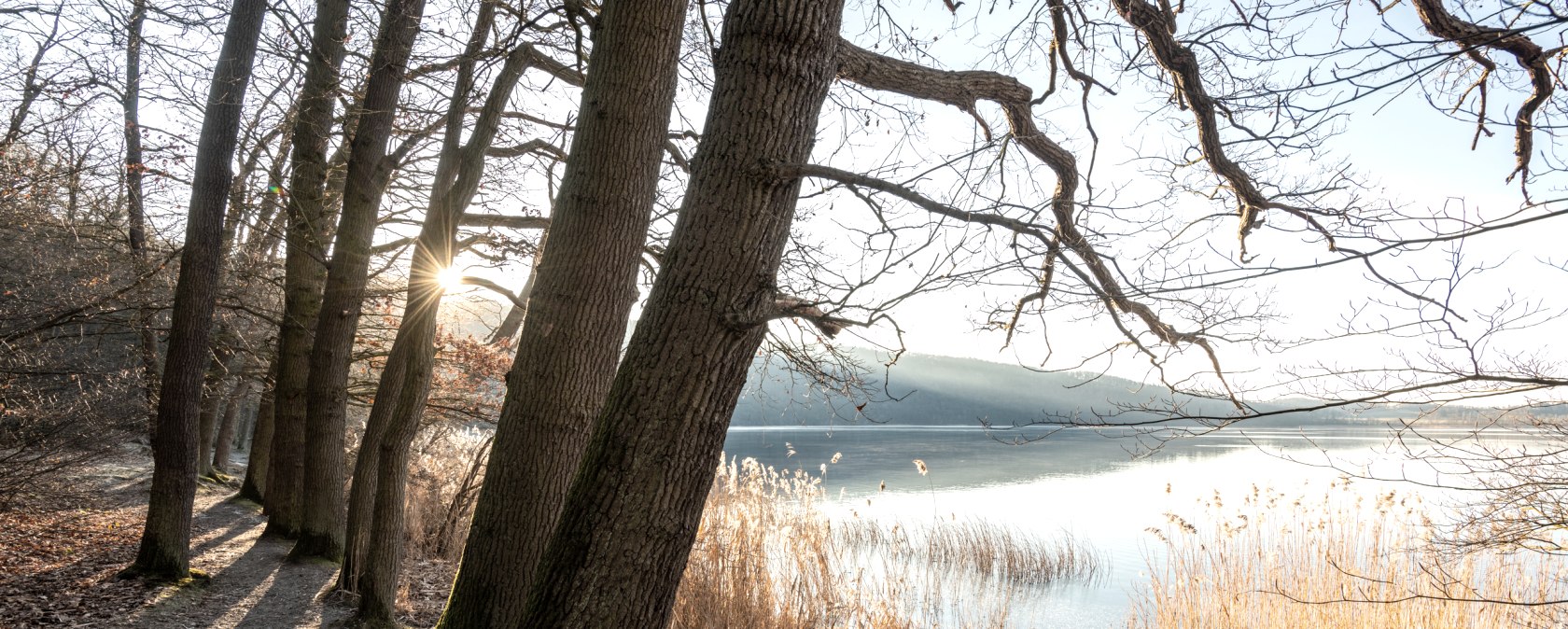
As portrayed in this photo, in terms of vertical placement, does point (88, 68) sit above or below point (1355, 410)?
above

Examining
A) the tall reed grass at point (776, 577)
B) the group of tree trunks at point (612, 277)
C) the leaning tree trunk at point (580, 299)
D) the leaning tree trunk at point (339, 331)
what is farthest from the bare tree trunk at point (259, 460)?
the leaning tree trunk at point (580, 299)

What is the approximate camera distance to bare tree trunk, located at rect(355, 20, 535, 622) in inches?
199

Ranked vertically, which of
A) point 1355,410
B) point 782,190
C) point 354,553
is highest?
point 782,190

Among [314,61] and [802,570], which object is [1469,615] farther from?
[314,61]

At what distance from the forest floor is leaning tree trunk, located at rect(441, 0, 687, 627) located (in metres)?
2.84

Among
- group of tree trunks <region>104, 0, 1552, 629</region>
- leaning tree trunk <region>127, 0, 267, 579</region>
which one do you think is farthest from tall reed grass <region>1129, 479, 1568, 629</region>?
leaning tree trunk <region>127, 0, 267, 579</region>

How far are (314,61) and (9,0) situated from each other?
1.87 metres

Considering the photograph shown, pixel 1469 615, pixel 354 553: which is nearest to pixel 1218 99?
pixel 1469 615

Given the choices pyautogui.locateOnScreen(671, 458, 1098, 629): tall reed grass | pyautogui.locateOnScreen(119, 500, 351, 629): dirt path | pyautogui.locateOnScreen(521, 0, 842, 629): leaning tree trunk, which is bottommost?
pyautogui.locateOnScreen(119, 500, 351, 629): dirt path

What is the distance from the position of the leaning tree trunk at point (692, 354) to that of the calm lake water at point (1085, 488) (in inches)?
80.7

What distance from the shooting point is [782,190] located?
7.18ft

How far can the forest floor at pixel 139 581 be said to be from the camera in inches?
196

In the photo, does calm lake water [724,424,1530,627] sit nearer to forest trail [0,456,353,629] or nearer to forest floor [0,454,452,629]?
forest floor [0,454,452,629]

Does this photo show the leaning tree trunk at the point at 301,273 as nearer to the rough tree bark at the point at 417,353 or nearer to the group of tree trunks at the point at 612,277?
the group of tree trunks at the point at 612,277
